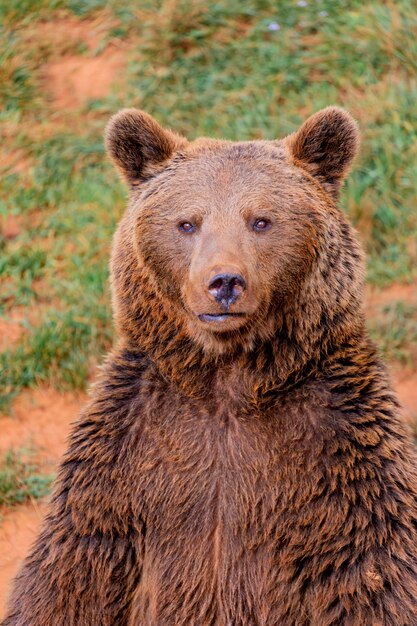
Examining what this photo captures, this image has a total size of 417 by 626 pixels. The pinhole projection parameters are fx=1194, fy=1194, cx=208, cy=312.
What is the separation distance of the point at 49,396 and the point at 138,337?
9.79 ft

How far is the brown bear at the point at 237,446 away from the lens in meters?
4.96

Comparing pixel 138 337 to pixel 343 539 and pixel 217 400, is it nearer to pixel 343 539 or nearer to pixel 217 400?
pixel 217 400

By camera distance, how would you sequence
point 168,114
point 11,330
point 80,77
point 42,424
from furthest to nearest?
point 80,77, point 168,114, point 11,330, point 42,424

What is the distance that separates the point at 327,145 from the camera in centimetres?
543

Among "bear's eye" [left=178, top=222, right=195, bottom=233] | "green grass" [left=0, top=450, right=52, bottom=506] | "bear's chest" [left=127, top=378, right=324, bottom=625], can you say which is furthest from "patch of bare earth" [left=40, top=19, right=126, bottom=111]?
"bear's chest" [left=127, top=378, right=324, bottom=625]

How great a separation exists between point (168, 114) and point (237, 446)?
486cm

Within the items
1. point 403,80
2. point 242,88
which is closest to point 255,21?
point 242,88

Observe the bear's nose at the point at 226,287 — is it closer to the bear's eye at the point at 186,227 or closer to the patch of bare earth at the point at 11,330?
the bear's eye at the point at 186,227

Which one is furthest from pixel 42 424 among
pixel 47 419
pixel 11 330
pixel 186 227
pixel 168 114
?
pixel 186 227

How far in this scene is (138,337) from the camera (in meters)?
5.31

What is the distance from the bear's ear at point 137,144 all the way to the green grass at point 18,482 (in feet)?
8.57

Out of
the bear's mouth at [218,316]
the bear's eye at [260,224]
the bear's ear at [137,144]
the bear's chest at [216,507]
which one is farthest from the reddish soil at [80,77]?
the bear's mouth at [218,316]

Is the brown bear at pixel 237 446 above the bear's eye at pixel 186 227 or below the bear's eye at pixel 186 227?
below

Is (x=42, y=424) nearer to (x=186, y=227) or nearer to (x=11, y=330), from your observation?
(x=11, y=330)
